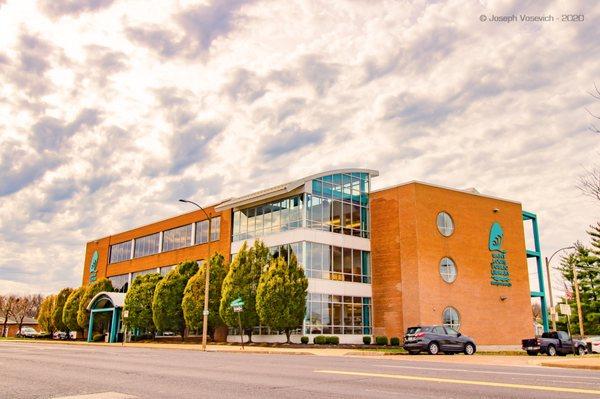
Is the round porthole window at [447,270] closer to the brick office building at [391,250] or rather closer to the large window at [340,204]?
the brick office building at [391,250]

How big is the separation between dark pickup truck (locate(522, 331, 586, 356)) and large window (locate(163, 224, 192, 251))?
103 ft

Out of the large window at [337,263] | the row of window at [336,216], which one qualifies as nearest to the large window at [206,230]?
the row of window at [336,216]

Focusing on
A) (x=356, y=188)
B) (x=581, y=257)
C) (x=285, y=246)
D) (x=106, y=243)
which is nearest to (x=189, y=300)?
(x=285, y=246)

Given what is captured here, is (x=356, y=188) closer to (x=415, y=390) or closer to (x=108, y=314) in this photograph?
(x=108, y=314)

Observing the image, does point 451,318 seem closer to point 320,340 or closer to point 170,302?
point 320,340

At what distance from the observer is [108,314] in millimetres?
53938

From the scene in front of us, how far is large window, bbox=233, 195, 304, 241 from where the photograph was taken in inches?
1550

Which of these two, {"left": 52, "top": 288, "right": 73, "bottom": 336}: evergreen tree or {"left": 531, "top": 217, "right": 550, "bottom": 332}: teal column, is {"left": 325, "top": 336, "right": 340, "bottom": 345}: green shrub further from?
{"left": 52, "top": 288, "right": 73, "bottom": 336}: evergreen tree

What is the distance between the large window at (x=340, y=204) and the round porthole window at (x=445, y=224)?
18.3 ft

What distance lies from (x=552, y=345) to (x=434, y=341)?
795 cm

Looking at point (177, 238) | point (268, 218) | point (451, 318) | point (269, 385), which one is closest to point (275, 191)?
point (268, 218)

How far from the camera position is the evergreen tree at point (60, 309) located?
59.0 meters

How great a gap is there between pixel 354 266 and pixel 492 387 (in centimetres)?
3102

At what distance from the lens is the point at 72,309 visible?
56.1m
